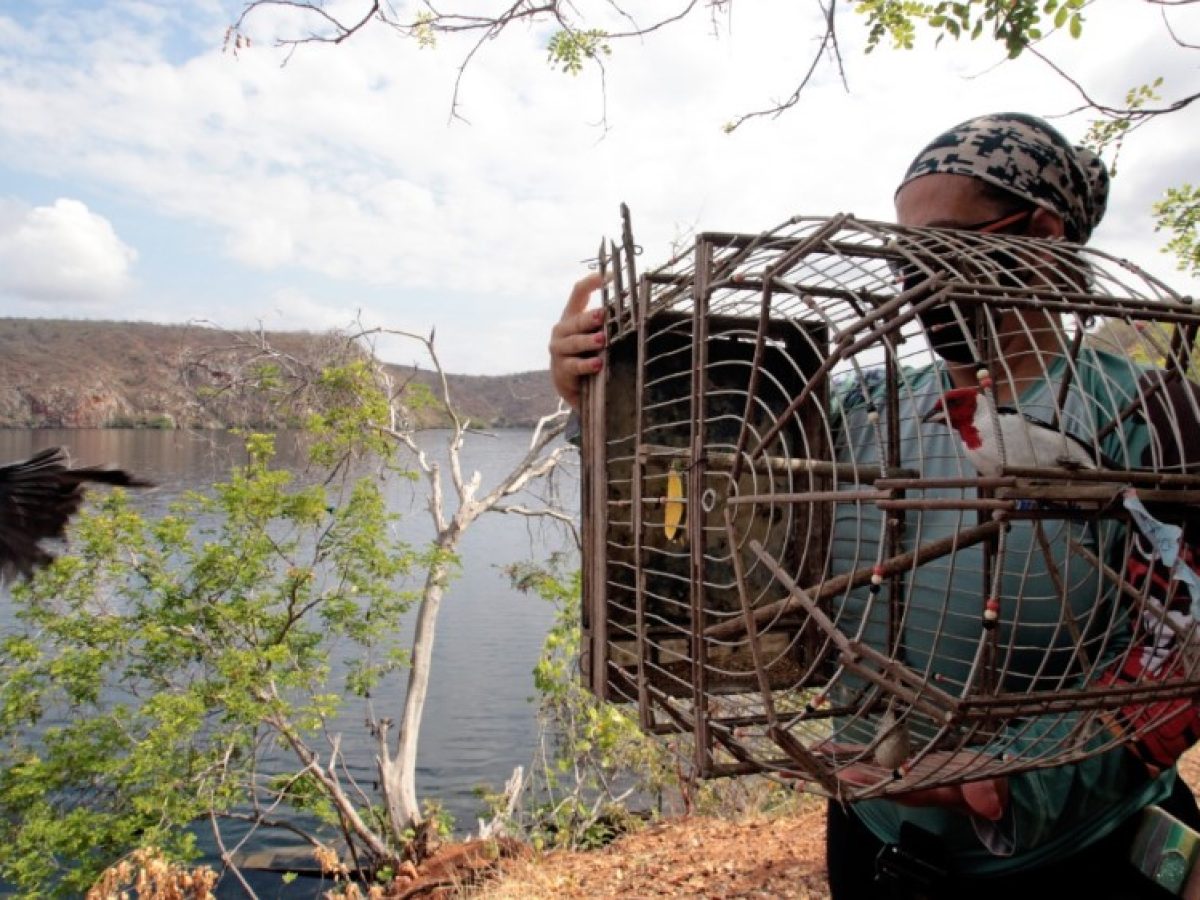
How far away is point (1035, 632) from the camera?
135 cm

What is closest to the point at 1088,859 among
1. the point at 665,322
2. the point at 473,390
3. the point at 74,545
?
the point at 665,322

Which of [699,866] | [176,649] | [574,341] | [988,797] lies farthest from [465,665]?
[988,797]

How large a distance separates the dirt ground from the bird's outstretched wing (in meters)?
3.66

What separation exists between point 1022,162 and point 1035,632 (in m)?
0.72

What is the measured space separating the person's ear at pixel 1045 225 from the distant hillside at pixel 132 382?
7.96 m

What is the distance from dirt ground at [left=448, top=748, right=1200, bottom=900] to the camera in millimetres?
5211

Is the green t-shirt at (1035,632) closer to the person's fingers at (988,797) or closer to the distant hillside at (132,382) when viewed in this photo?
the person's fingers at (988,797)

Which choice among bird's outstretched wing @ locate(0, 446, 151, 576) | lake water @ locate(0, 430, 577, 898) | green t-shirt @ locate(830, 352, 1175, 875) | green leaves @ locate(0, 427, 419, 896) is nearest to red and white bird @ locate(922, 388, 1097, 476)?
green t-shirt @ locate(830, 352, 1175, 875)

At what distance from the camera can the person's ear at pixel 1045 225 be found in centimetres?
146

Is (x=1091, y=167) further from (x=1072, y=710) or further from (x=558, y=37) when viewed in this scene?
(x=558, y=37)

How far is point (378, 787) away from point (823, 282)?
1420 centimetres

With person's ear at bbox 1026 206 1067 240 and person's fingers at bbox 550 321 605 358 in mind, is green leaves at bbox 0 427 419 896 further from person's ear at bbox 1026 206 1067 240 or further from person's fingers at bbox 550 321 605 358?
person's ear at bbox 1026 206 1067 240

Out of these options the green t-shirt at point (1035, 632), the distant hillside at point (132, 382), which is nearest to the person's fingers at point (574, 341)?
the green t-shirt at point (1035, 632)

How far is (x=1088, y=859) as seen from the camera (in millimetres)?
1326
